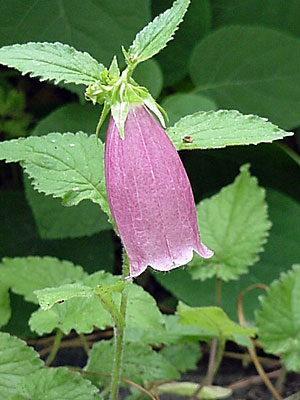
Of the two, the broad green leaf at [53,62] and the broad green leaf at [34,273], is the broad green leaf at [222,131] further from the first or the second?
the broad green leaf at [34,273]

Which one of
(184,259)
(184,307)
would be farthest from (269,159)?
(184,259)

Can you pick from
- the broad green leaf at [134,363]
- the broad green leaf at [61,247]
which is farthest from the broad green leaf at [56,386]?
the broad green leaf at [61,247]

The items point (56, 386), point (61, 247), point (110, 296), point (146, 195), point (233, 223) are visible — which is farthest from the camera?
point (61, 247)

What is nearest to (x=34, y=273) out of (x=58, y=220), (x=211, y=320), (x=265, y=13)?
(x=58, y=220)

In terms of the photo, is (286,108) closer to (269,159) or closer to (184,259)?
(269,159)

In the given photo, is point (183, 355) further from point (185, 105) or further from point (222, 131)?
point (222, 131)

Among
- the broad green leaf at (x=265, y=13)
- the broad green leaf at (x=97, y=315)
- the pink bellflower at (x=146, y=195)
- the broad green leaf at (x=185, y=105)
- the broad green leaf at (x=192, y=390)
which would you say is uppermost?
the broad green leaf at (x=265, y=13)

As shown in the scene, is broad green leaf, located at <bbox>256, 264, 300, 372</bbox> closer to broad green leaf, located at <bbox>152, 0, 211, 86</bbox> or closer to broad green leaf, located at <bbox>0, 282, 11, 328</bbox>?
broad green leaf, located at <bbox>0, 282, 11, 328</bbox>
